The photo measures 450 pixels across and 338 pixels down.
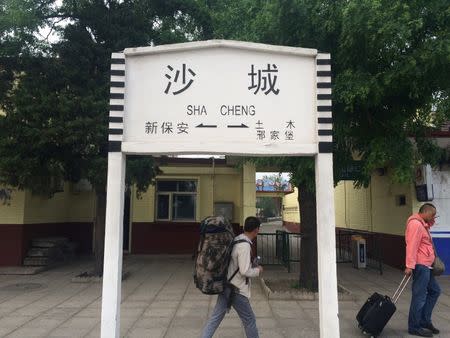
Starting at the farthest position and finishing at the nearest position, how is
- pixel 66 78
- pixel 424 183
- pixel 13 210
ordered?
1. pixel 13 210
2. pixel 424 183
3. pixel 66 78

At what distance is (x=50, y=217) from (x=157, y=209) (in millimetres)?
3689

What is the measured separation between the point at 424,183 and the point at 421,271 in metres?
5.51

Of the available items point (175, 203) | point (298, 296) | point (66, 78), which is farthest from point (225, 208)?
point (298, 296)

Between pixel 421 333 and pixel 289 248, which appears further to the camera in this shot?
pixel 289 248

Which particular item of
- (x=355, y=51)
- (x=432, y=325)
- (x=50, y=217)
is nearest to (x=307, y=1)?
(x=355, y=51)

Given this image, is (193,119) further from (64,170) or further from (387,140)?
(64,170)

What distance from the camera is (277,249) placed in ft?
48.4

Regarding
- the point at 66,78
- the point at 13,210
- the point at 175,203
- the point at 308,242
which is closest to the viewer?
the point at 308,242

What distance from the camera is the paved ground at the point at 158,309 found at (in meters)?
6.80

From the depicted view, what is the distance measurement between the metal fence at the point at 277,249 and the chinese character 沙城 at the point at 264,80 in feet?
24.3

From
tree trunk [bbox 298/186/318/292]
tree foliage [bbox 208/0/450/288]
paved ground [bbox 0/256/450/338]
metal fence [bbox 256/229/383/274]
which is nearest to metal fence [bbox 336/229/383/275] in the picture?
metal fence [bbox 256/229/383/274]

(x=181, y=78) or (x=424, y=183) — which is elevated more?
(x=181, y=78)

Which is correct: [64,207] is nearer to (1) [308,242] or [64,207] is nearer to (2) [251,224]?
(1) [308,242]

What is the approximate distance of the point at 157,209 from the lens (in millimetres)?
17266
